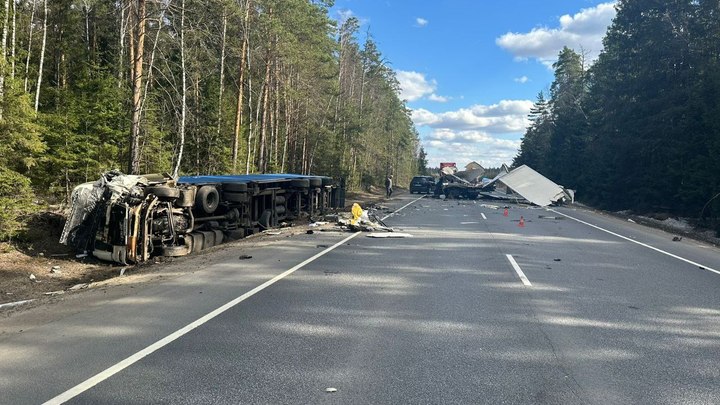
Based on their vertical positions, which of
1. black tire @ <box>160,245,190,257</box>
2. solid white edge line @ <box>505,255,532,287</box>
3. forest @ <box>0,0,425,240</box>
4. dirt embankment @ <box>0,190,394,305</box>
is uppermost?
forest @ <box>0,0,425,240</box>

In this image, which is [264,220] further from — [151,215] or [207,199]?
[151,215]

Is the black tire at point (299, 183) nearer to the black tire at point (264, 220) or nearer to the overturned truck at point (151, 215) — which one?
the black tire at point (264, 220)

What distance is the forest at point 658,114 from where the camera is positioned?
2817cm

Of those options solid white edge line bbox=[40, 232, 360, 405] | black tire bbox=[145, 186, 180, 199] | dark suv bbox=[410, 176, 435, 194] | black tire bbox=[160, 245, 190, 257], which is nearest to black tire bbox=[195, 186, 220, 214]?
black tire bbox=[160, 245, 190, 257]

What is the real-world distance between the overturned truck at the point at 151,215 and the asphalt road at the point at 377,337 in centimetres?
175

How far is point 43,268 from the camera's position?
36.8 ft

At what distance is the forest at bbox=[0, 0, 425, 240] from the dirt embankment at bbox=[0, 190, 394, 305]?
0.60 metres

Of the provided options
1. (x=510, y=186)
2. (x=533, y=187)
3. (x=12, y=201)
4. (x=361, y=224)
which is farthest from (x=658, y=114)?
(x=12, y=201)

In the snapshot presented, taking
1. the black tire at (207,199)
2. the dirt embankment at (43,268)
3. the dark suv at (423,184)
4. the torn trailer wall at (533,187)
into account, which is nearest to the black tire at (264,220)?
the black tire at (207,199)

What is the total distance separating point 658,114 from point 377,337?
34.1 meters

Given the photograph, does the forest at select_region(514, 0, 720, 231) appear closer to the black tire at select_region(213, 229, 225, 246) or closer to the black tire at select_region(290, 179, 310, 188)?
the black tire at select_region(290, 179, 310, 188)

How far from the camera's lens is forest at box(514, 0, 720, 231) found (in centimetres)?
2817

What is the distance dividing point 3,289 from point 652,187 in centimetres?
3603

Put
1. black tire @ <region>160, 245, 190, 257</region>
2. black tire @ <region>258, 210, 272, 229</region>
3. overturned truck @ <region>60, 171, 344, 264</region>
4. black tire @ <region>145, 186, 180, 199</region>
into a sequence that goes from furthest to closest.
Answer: black tire @ <region>258, 210, 272, 229</region>
black tire @ <region>160, 245, 190, 257</region>
black tire @ <region>145, 186, 180, 199</region>
overturned truck @ <region>60, 171, 344, 264</region>
